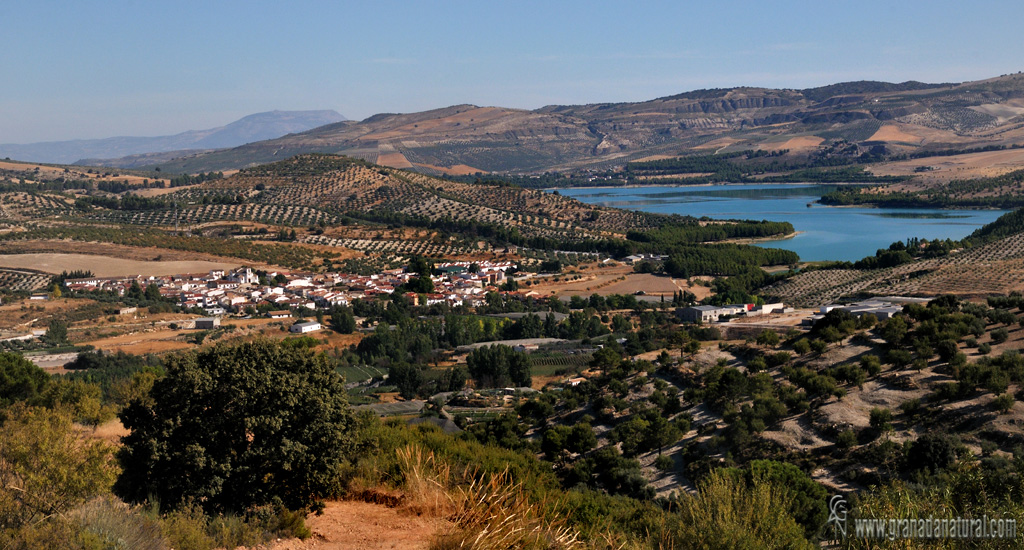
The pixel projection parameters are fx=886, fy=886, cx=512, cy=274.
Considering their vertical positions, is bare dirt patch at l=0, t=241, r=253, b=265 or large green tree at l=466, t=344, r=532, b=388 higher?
bare dirt patch at l=0, t=241, r=253, b=265

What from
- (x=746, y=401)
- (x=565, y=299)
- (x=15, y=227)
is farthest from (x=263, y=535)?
(x=15, y=227)

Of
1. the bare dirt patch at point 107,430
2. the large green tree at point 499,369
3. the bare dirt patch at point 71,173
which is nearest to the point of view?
the bare dirt patch at point 107,430

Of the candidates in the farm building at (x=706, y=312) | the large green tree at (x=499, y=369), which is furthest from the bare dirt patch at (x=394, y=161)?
the large green tree at (x=499, y=369)

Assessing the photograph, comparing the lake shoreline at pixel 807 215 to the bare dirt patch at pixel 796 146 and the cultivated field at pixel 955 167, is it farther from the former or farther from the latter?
the bare dirt patch at pixel 796 146

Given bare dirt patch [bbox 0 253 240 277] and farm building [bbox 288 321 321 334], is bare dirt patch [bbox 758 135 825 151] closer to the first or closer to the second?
bare dirt patch [bbox 0 253 240 277]

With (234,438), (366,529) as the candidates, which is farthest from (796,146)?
(366,529)

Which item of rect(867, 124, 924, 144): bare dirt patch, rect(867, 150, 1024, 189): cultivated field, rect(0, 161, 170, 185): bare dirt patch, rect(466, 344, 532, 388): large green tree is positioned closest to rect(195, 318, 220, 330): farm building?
rect(466, 344, 532, 388): large green tree

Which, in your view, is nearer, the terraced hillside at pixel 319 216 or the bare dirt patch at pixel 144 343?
the bare dirt patch at pixel 144 343
